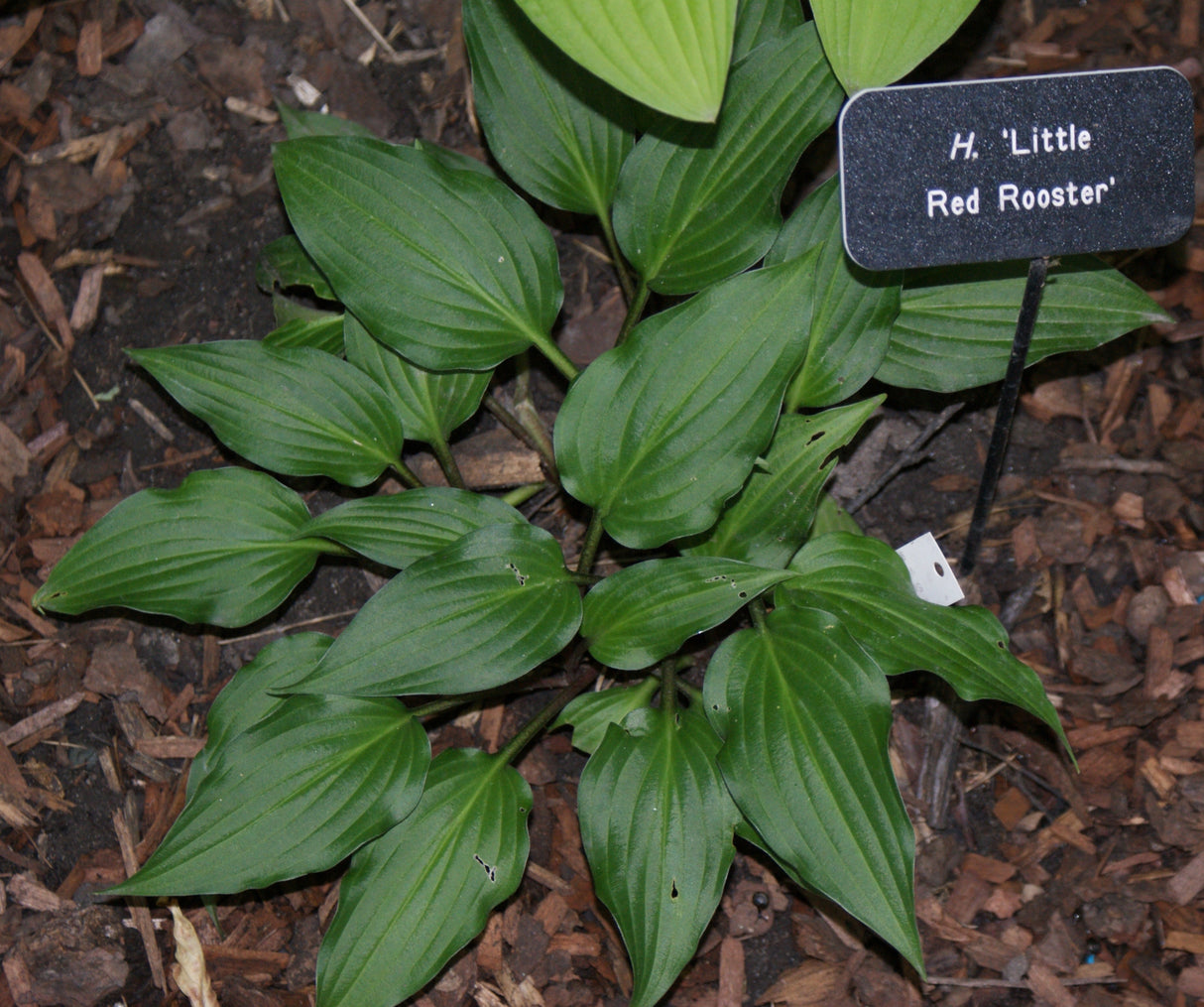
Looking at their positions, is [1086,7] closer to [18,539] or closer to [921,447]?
[921,447]

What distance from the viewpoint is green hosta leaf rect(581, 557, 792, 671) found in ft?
5.29

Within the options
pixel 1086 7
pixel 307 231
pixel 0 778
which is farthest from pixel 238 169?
pixel 1086 7

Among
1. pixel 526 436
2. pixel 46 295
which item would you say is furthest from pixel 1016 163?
pixel 46 295

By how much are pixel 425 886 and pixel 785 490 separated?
919mm

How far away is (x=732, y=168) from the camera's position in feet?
6.08

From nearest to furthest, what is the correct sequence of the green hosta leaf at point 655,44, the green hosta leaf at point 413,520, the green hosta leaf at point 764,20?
the green hosta leaf at point 655,44, the green hosta leaf at point 413,520, the green hosta leaf at point 764,20

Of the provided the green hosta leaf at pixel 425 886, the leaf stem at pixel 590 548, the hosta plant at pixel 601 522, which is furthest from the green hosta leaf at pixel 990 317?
the green hosta leaf at pixel 425 886

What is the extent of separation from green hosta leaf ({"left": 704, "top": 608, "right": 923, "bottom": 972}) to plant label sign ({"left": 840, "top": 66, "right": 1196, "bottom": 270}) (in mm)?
655

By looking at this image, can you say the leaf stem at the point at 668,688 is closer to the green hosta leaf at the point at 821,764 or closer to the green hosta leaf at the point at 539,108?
the green hosta leaf at the point at 821,764

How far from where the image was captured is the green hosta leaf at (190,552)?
6.31 feet

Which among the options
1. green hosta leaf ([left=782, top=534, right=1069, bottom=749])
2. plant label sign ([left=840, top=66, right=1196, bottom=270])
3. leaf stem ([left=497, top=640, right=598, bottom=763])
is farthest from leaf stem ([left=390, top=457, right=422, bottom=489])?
plant label sign ([left=840, top=66, right=1196, bottom=270])

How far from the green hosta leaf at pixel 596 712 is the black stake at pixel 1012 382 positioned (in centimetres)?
75

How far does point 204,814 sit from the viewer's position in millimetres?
1681

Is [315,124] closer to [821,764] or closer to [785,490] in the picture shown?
[785,490]
